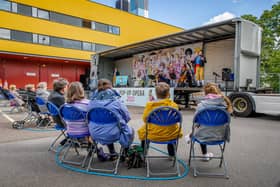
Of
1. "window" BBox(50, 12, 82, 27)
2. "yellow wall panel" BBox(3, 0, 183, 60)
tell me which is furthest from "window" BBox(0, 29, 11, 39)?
"window" BBox(50, 12, 82, 27)

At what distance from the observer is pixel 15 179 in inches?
94.7

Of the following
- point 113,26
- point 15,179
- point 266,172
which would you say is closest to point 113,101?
point 15,179

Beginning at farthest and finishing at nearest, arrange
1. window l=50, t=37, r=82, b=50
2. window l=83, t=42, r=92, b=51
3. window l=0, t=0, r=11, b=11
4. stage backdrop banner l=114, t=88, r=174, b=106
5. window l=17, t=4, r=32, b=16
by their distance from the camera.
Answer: window l=83, t=42, r=92, b=51, window l=50, t=37, r=82, b=50, window l=17, t=4, r=32, b=16, window l=0, t=0, r=11, b=11, stage backdrop banner l=114, t=88, r=174, b=106

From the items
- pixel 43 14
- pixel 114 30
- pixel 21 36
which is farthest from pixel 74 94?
pixel 114 30

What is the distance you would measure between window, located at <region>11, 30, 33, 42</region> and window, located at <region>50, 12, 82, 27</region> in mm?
2896

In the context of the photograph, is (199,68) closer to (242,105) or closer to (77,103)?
(242,105)

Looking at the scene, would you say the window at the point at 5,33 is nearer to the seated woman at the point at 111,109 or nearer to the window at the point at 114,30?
the window at the point at 114,30

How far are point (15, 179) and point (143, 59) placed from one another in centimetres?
1242

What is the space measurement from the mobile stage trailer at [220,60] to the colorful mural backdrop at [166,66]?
57mm

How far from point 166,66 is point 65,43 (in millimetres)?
12694

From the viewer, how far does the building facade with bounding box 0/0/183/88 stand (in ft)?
59.0

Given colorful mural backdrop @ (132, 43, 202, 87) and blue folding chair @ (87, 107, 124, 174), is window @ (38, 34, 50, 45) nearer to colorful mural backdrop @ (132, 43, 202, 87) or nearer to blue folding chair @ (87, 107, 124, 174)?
colorful mural backdrop @ (132, 43, 202, 87)

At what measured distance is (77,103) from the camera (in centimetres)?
295

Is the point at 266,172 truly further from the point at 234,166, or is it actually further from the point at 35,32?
the point at 35,32
